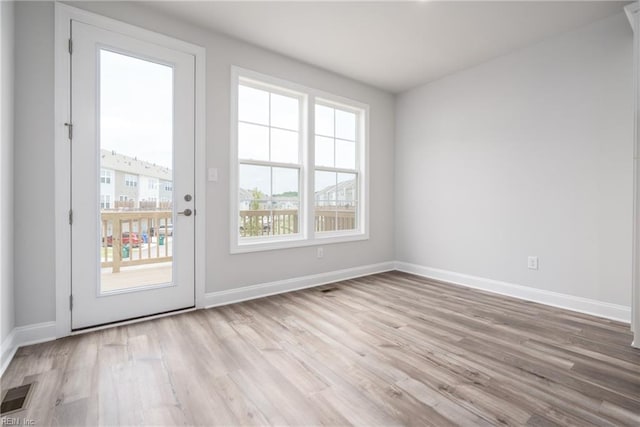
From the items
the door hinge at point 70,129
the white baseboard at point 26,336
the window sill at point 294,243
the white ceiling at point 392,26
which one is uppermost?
the white ceiling at point 392,26

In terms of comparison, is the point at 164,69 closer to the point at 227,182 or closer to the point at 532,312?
the point at 227,182

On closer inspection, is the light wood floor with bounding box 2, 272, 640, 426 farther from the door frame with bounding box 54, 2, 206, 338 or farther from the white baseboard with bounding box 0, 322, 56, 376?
the door frame with bounding box 54, 2, 206, 338

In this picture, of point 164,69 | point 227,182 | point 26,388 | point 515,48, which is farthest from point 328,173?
point 26,388

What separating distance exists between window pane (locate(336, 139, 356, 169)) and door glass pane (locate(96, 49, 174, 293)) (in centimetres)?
213

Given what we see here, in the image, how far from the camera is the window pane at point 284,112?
138 inches

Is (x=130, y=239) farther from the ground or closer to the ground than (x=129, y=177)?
closer to the ground

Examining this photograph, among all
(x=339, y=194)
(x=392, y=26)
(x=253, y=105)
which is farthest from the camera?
(x=339, y=194)

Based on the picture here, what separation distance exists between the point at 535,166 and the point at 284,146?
108 inches

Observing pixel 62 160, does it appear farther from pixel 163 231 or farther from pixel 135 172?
pixel 163 231

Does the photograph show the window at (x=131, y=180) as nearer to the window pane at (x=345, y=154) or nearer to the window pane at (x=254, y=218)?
the window pane at (x=254, y=218)

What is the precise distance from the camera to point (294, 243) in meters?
3.57

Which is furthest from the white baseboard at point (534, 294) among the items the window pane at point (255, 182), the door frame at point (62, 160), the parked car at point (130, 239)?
the door frame at point (62, 160)

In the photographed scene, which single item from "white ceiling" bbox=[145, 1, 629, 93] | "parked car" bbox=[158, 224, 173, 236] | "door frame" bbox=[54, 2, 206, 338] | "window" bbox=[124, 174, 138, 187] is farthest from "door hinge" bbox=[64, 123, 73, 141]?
"white ceiling" bbox=[145, 1, 629, 93]

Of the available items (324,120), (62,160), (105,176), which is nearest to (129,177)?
(105,176)
